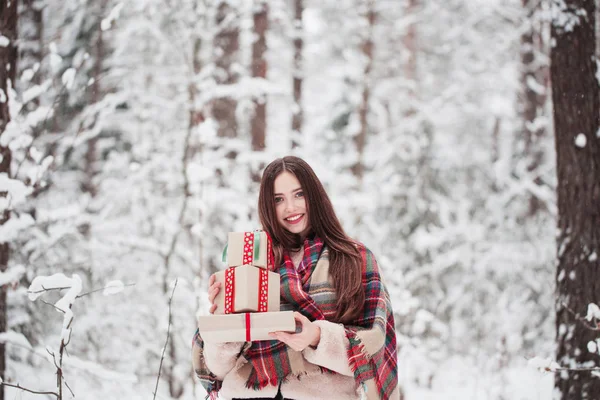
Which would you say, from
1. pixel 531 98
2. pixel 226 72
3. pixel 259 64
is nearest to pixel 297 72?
pixel 259 64

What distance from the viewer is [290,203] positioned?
2.56 meters

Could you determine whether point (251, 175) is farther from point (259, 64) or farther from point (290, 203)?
point (290, 203)

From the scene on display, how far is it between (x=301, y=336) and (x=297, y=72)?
831 cm

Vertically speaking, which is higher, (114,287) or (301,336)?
(114,287)

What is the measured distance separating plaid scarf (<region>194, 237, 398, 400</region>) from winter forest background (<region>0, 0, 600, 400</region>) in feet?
3.16

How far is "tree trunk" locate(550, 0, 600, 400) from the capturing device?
3.78 meters

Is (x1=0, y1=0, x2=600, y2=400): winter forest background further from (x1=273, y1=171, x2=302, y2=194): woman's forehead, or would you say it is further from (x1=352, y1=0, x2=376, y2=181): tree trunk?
(x1=273, y1=171, x2=302, y2=194): woman's forehead

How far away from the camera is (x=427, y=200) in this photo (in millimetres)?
10492

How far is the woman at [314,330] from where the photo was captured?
222cm

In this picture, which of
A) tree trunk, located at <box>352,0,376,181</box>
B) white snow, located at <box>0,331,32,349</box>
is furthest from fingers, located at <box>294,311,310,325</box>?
tree trunk, located at <box>352,0,376,181</box>

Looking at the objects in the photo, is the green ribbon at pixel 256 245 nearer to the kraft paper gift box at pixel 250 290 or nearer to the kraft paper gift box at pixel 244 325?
the kraft paper gift box at pixel 250 290

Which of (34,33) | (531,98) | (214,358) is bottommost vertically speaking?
(214,358)

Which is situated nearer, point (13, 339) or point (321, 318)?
point (321, 318)

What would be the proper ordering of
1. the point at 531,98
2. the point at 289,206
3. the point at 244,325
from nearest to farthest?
the point at 244,325
the point at 289,206
the point at 531,98
